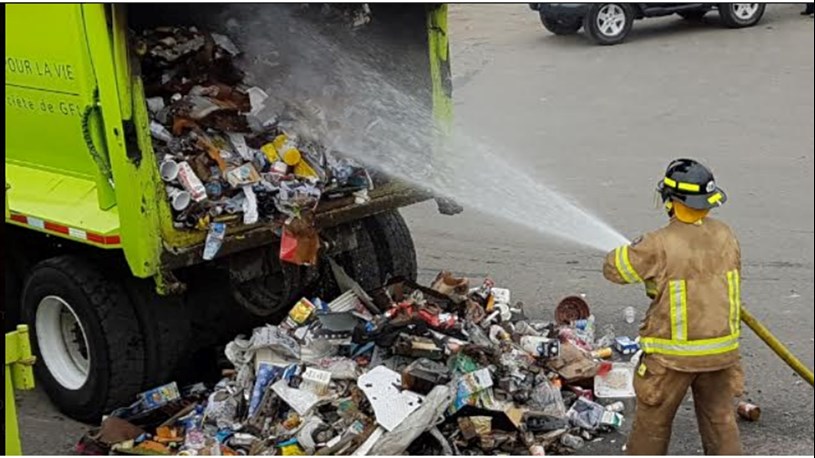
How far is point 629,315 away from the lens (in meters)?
6.70

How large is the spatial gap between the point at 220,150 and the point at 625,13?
10.7m

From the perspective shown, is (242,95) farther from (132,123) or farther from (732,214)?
(732,214)

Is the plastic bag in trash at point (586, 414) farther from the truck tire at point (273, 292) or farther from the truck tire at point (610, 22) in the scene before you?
the truck tire at point (610, 22)

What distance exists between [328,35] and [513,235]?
2.99 metres

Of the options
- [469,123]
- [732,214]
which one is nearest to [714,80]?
[469,123]

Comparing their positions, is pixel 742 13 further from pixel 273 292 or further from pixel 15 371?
pixel 15 371

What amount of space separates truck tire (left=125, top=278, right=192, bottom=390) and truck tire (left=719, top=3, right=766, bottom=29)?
1179 cm

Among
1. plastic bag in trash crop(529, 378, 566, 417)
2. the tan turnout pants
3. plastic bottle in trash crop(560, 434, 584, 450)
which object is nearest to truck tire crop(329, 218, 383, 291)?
plastic bag in trash crop(529, 378, 566, 417)

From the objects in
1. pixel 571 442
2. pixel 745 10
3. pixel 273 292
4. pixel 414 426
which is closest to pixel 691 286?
pixel 571 442

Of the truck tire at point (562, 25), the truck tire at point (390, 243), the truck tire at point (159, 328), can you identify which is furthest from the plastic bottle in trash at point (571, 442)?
the truck tire at point (562, 25)

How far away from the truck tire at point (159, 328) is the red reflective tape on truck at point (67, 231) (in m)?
0.38

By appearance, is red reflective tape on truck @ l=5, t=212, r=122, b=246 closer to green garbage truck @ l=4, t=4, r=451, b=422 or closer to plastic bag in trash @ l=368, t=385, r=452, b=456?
green garbage truck @ l=4, t=4, r=451, b=422

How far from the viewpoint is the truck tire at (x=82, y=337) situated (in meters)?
5.53

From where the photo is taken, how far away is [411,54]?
245 inches
